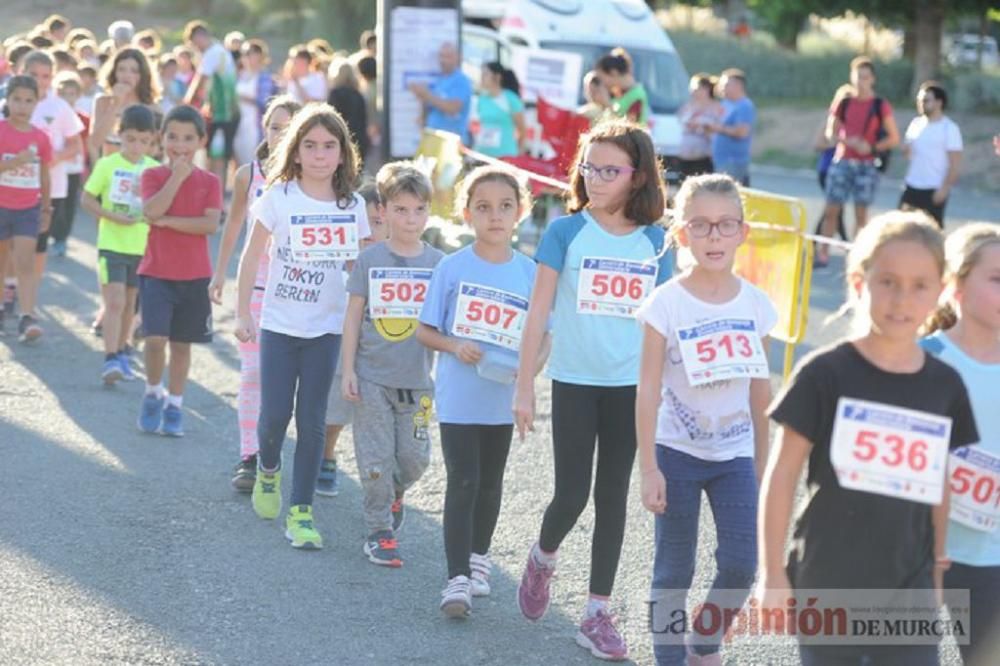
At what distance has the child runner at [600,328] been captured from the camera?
5.76 meters

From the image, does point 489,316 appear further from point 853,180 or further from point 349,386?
point 853,180

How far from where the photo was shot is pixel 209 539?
7.09 metres

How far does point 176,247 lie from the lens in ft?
29.1

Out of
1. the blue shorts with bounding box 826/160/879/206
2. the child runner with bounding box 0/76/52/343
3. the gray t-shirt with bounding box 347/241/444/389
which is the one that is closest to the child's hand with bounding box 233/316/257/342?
the gray t-shirt with bounding box 347/241/444/389

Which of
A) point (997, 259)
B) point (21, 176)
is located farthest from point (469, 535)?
point (21, 176)

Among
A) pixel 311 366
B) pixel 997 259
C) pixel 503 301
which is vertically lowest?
pixel 311 366

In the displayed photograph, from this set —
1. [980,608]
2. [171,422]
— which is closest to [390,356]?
[171,422]

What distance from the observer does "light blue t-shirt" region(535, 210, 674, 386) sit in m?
5.77

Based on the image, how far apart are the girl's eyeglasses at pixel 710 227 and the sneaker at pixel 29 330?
7215mm

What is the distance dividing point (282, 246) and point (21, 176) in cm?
467

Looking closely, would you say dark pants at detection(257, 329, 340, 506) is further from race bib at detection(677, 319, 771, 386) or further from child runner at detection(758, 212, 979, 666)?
child runner at detection(758, 212, 979, 666)

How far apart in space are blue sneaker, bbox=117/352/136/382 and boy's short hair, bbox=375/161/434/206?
3776 mm

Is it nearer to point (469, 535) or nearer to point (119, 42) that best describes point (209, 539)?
point (469, 535)

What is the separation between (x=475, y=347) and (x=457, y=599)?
0.87m
